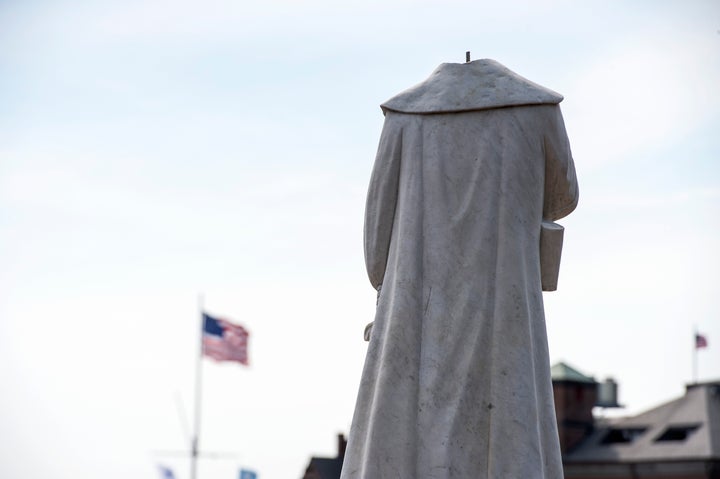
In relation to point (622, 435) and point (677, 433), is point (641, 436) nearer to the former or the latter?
point (622, 435)

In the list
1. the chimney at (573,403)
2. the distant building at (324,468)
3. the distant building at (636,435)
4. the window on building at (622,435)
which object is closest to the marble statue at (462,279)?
the distant building at (324,468)

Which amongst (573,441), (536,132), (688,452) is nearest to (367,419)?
(536,132)

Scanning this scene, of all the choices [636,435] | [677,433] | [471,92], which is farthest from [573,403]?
[471,92]

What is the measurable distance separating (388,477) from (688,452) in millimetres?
104652

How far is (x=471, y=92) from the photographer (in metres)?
12.5

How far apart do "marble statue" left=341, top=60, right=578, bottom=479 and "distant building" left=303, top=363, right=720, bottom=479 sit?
102 metres

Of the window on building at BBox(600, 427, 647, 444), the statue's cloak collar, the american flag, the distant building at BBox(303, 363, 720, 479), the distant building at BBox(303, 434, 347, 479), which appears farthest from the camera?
the window on building at BBox(600, 427, 647, 444)

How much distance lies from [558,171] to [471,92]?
806 mm

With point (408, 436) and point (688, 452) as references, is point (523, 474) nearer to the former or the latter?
point (408, 436)

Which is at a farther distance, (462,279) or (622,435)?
(622,435)

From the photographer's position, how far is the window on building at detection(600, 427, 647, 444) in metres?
122

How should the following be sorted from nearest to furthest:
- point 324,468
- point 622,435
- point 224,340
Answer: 1. point 324,468
2. point 224,340
3. point 622,435

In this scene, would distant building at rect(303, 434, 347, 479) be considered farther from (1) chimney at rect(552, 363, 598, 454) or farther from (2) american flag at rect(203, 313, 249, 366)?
(1) chimney at rect(552, 363, 598, 454)

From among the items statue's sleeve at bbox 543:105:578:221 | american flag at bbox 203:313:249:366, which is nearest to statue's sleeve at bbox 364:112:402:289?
statue's sleeve at bbox 543:105:578:221
